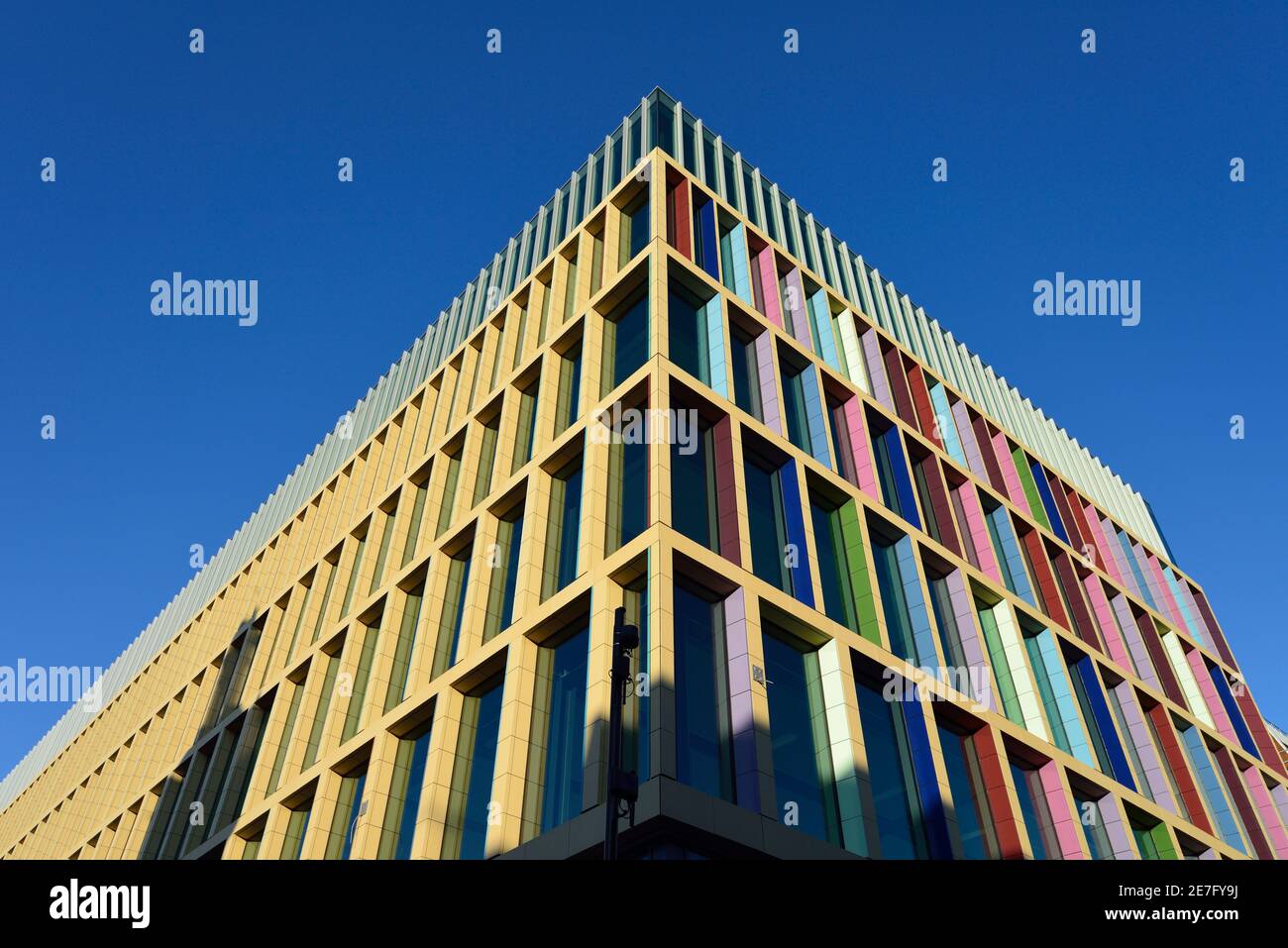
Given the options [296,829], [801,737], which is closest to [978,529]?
[801,737]

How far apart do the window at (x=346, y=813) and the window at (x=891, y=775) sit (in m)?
13.0

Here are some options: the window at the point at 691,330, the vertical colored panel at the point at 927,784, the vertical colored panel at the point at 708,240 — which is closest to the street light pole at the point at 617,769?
the vertical colored panel at the point at 927,784

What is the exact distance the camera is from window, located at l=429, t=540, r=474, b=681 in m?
25.5

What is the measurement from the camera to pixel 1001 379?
45906 mm

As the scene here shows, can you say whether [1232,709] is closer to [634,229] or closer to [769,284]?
[769,284]

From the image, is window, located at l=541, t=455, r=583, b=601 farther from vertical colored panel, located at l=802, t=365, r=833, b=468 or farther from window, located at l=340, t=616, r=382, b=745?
window, located at l=340, t=616, r=382, b=745

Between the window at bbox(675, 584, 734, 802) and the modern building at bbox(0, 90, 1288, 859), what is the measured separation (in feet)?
0.27

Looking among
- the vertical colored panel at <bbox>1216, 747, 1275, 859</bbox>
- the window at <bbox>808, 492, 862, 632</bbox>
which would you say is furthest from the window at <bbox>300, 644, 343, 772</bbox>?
the vertical colored panel at <bbox>1216, 747, 1275, 859</bbox>

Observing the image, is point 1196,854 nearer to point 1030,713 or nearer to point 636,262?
point 1030,713
